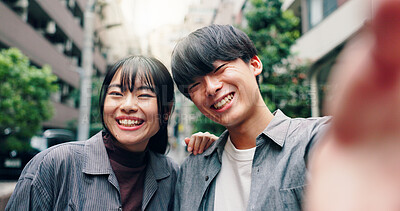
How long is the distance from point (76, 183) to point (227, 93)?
45.8 inches

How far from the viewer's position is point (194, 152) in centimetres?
235

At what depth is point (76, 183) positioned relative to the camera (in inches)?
81.0

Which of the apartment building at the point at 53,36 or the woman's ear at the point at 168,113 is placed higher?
the apartment building at the point at 53,36

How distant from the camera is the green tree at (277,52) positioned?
325 inches

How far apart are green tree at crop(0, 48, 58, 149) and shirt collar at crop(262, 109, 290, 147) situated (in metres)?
9.18

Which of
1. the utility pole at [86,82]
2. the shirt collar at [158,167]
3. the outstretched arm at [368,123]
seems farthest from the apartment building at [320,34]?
the outstretched arm at [368,123]

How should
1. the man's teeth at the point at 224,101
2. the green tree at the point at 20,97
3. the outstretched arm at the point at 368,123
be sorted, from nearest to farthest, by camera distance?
1. the outstretched arm at the point at 368,123
2. the man's teeth at the point at 224,101
3. the green tree at the point at 20,97

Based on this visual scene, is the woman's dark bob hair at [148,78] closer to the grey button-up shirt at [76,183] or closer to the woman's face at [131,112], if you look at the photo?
the woman's face at [131,112]

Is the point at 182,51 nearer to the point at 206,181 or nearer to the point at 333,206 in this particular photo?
the point at 206,181

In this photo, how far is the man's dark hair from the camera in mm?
2037

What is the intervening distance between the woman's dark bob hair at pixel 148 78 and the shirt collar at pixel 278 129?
0.90 metres

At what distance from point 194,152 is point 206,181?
344 mm

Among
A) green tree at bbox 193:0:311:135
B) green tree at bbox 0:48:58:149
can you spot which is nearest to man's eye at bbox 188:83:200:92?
green tree at bbox 193:0:311:135

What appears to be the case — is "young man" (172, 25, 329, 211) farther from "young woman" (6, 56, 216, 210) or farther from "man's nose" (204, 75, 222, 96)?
"young woman" (6, 56, 216, 210)
